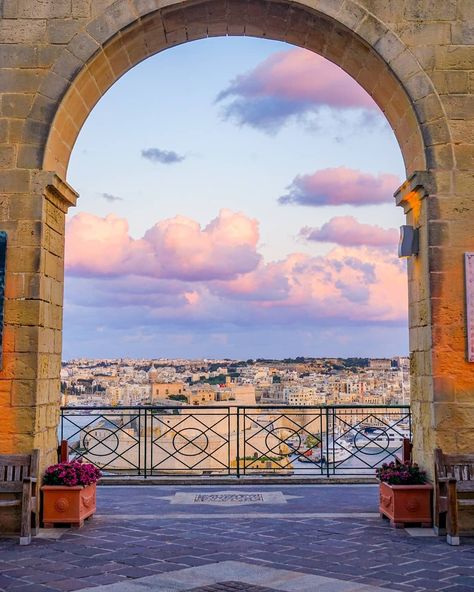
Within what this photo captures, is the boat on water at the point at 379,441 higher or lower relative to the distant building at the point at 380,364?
lower

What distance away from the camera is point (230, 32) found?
766 cm

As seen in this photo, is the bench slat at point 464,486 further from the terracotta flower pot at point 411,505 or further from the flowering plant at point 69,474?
the flowering plant at point 69,474

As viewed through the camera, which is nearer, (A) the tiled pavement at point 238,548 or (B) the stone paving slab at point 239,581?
(B) the stone paving slab at point 239,581

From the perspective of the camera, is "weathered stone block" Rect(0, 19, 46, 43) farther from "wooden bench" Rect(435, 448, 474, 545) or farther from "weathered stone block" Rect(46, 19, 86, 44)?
"wooden bench" Rect(435, 448, 474, 545)

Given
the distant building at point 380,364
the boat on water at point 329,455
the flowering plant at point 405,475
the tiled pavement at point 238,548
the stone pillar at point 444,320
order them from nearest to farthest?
the tiled pavement at point 238,548, the stone pillar at point 444,320, the flowering plant at point 405,475, the boat on water at point 329,455, the distant building at point 380,364

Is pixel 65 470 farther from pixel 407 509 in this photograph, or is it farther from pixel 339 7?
pixel 339 7

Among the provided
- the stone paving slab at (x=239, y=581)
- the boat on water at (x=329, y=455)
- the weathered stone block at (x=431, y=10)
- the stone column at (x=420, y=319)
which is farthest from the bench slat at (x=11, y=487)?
the weathered stone block at (x=431, y=10)

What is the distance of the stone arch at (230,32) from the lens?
6.86 meters

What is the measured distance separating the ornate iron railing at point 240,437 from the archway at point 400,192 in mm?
2680

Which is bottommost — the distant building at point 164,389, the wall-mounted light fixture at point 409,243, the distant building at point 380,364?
the distant building at point 164,389

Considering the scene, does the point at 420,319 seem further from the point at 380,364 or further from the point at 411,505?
the point at 380,364

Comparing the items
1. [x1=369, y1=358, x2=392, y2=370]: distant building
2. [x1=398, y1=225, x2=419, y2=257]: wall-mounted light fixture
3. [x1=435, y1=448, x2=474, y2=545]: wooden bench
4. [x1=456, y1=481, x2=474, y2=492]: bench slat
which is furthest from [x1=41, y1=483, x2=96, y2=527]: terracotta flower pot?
[x1=369, y1=358, x2=392, y2=370]: distant building

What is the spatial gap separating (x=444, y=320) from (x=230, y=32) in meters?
3.60

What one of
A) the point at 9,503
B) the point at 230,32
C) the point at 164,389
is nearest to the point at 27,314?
the point at 9,503
